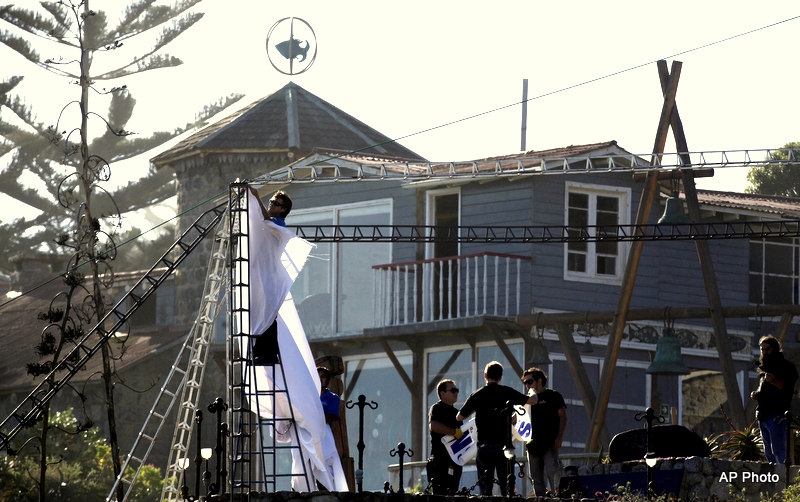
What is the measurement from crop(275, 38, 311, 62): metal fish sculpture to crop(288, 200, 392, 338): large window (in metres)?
6.01

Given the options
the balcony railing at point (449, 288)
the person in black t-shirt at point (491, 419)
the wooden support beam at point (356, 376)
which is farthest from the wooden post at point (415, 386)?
the person in black t-shirt at point (491, 419)

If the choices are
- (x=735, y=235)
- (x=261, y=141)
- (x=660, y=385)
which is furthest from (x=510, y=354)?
(x=261, y=141)

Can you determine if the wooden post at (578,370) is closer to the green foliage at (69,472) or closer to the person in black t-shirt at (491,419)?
the green foliage at (69,472)

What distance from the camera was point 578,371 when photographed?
23.0 metres

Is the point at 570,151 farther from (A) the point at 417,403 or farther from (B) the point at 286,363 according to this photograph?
(B) the point at 286,363

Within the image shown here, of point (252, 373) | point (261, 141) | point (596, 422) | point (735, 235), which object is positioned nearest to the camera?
point (252, 373)

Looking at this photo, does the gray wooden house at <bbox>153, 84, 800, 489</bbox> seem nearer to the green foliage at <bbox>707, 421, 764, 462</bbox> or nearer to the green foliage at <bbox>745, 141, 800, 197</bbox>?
the green foliage at <bbox>707, 421, 764, 462</bbox>

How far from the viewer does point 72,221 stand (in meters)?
47.1

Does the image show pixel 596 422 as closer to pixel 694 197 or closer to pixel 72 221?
pixel 694 197

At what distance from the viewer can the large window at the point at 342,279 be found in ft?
87.2

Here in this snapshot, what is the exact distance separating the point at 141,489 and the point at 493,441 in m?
12.0

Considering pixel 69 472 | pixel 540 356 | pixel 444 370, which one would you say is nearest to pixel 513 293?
pixel 444 370

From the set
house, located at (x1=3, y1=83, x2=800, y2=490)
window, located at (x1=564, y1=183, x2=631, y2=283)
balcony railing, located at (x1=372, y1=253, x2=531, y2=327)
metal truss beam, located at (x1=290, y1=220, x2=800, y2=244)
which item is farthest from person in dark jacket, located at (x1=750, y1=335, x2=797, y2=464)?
window, located at (x1=564, y1=183, x2=631, y2=283)

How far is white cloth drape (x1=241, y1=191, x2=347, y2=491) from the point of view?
1332cm
